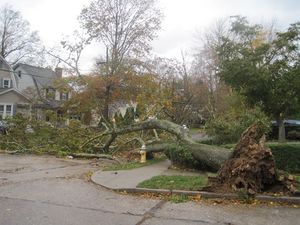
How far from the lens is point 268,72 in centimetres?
2031

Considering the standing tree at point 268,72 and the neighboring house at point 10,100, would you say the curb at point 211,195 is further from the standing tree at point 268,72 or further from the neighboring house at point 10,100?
the neighboring house at point 10,100

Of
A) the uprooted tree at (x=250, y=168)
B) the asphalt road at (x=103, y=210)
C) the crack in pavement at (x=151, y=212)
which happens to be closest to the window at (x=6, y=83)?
the asphalt road at (x=103, y=210)

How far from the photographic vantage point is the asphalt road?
6.13 m

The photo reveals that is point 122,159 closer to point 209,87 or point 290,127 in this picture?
point 290,127

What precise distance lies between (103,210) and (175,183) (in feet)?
8.03

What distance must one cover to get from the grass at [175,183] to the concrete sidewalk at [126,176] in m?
0.38

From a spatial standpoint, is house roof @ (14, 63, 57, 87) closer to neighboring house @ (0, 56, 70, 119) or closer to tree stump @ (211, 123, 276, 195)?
neighboring house @ (0, 56, 70, 119)

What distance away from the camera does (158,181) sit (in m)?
9.18

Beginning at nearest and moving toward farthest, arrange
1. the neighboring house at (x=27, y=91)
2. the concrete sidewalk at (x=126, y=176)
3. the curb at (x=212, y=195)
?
the curb at (x=212, y=195), the concrete sidewalk at (x=126, y=176), the neighboring house at (x=27, y=91)

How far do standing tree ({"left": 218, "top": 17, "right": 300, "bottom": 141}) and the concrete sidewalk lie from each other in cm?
1013

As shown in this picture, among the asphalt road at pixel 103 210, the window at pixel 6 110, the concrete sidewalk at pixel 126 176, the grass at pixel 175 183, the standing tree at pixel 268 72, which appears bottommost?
the asphalt road at pixel 103 210

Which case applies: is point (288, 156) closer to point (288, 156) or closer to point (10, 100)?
point (288, 156)

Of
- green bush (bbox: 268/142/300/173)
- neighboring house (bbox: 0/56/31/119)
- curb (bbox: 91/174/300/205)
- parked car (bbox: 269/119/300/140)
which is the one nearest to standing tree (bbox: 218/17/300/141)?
parked car (bbox: 269/119/300/140)

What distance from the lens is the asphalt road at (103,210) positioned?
613cm
